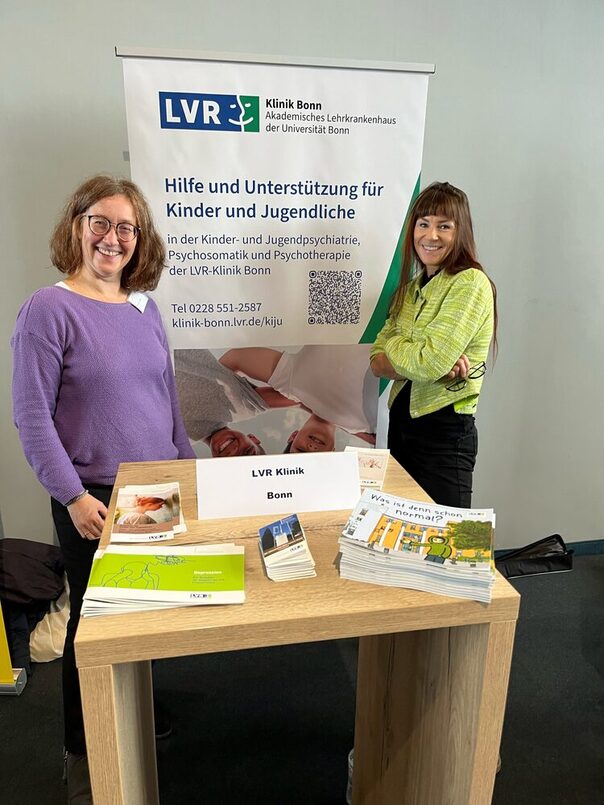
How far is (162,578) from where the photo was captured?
906 millimetres

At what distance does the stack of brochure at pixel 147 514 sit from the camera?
1.04m

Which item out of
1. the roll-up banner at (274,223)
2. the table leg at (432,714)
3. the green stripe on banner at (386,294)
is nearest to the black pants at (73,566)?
the table leg at (432,714)

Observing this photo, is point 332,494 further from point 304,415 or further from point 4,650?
point 4,650

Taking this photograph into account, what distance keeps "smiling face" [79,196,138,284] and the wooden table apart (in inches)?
20.2

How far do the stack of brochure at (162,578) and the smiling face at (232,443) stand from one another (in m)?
1.35

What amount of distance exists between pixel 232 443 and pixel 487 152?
164 cm

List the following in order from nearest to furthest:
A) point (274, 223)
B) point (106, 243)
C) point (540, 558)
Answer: point (106, 243) → point (274, 223) → point (540, 558)

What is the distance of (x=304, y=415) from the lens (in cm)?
241

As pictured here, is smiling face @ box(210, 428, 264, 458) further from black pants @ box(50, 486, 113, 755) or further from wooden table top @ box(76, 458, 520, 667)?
wooden table top @ box(76, 458, 520, 667)

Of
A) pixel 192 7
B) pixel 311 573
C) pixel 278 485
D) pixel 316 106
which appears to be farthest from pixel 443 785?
pixel 192 7

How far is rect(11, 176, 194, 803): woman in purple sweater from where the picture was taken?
4.35 feet

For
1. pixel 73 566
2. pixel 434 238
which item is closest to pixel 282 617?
pixel 73 566

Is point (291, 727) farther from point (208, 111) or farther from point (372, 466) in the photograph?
point (208, 111)

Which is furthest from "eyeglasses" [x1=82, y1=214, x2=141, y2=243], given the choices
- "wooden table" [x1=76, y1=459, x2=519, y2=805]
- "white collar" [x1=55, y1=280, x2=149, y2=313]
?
"wooden table" [x1=76, y1=459, x2=519, y2=805]
